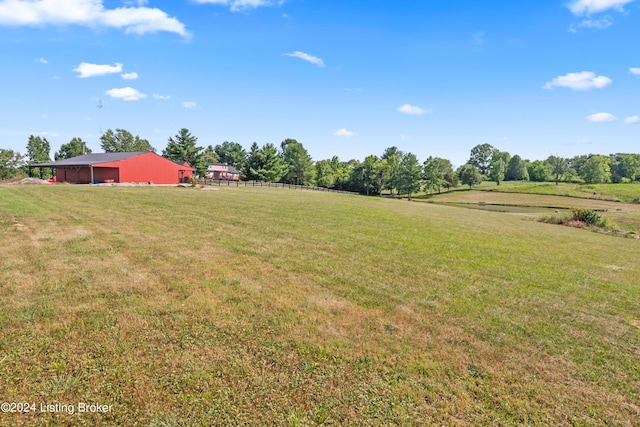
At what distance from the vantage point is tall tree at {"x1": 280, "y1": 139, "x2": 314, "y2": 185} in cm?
7900

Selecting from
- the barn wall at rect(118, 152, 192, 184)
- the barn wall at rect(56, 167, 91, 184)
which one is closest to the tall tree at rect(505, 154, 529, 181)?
the barn wall at rect(118, 152, 192, 184)

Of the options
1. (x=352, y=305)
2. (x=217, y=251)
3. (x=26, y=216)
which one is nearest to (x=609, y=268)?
(x=352, y=305)

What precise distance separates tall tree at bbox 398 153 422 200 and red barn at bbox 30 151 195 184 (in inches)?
1940

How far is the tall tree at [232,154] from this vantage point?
109 m

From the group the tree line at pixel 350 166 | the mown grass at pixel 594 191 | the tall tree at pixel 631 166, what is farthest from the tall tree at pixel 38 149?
the tall tree at pixel 631 166

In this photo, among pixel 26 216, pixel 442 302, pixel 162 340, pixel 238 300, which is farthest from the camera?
pixel 26 216

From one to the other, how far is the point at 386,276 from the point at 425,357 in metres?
3.36

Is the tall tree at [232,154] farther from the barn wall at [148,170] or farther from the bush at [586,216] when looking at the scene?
the bush at [586,216]

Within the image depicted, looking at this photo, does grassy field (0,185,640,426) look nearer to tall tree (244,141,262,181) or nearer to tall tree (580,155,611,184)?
tall tree (244,141,262,181)

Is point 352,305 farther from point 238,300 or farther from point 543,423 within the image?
point 543,423

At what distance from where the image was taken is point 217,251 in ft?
28.8

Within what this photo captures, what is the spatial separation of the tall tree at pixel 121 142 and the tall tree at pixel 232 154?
2714cm

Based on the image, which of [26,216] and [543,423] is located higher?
[26,216]

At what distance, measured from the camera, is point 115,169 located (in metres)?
38.8
